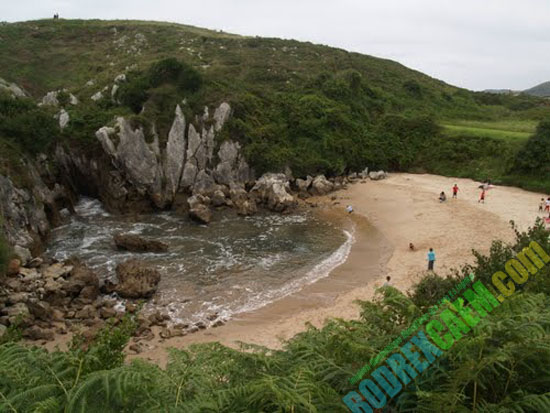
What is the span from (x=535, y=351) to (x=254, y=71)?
59.0m

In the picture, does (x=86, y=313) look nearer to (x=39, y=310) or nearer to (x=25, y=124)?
(x=39, y=310)

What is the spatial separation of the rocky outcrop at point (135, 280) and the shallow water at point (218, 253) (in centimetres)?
66

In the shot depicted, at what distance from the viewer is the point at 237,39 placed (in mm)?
80438

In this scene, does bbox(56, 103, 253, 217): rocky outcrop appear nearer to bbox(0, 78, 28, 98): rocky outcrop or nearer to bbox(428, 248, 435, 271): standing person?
bbox(0, 78, 28, 98): rocky outcrop

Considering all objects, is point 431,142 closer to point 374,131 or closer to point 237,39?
point 374,131

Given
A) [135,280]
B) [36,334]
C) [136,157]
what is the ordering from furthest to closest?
[136,157], [135,280], [36,334]

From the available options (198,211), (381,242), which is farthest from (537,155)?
(198,211)

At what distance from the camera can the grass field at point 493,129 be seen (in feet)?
151

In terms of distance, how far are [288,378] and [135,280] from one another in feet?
61.2

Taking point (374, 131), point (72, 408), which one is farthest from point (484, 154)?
point (72, 408)

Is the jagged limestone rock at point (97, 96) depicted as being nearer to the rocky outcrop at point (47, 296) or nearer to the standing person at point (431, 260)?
the rocky outcrop at point (47, 296)

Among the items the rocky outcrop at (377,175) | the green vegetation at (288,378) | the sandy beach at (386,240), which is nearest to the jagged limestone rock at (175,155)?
the sandy beach at (386,240)

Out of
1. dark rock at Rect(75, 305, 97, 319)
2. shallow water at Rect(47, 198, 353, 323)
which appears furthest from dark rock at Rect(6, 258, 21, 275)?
dark rock at Rect(75, 305, 97, 319)

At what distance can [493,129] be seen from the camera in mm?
50656
